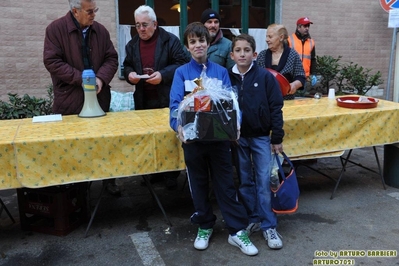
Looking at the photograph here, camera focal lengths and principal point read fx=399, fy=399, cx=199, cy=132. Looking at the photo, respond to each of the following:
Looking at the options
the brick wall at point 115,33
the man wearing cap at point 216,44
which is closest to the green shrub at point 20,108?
the brick wall at point 115,33

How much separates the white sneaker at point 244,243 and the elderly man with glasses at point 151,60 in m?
1.80

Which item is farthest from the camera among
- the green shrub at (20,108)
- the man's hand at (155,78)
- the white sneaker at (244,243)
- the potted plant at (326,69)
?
the potted plant at (326,69)

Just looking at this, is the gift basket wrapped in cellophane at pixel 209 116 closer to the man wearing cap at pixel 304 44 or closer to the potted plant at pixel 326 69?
the man wearing cap at pixel 304 44

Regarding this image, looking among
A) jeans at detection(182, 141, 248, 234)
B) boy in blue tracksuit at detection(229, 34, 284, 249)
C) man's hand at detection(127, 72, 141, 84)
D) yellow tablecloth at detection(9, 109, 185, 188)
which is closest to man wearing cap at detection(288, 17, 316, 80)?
man's hand at detection(127, 72, 141, 84)

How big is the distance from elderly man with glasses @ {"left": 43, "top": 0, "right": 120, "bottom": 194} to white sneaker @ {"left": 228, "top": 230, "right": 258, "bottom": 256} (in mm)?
1942

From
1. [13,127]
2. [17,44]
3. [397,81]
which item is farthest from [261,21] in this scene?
[13,127]

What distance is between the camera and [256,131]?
330cm

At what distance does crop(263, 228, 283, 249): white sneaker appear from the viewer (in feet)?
10.8

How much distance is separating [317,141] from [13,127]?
9.38 ft

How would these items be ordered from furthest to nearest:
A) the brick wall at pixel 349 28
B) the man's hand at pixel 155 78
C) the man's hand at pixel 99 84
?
the brick wall at pixel 349 28, the man's hand at pixel 155 78, the man's hand at pixel 99 84

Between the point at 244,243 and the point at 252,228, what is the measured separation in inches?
12.5

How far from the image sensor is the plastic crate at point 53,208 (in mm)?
3514

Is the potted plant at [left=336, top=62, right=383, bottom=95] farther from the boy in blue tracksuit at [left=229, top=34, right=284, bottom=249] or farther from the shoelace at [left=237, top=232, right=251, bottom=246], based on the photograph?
the shoelace at [left=237, top=232, right=251, bottom=246]

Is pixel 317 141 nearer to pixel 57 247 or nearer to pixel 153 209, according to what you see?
pixel 153 209
